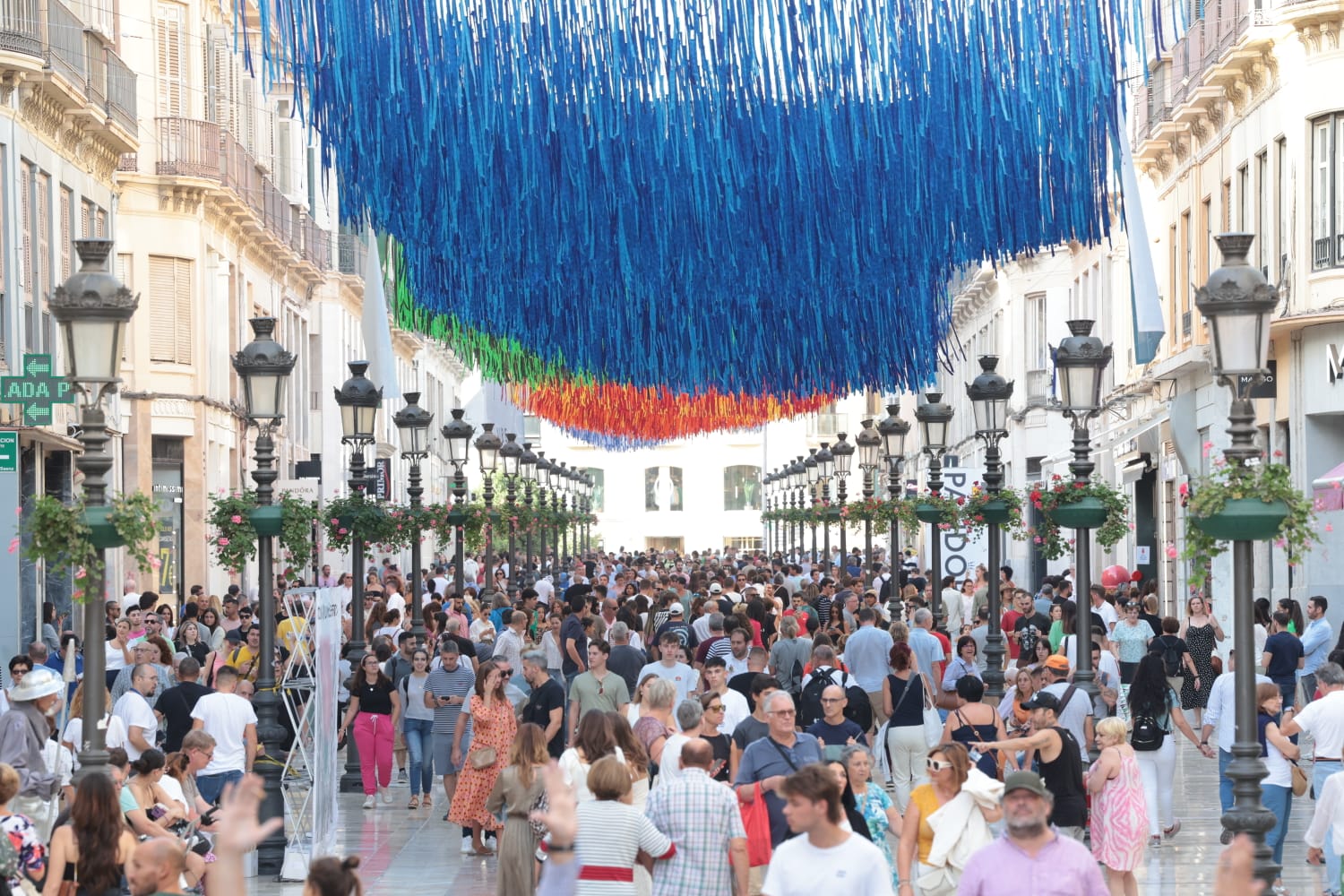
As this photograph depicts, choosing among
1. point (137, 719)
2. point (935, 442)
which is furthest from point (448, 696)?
point (935, 442)

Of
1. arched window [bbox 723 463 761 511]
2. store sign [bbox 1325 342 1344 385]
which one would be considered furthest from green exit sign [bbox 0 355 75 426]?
arched window [bbox 723 463 761 511]

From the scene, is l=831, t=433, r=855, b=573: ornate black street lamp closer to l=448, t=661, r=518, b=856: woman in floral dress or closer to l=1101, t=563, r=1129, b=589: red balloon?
l=1101, t=563, r=1129, b=589: red balloon

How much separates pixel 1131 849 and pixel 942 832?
7.67 ft

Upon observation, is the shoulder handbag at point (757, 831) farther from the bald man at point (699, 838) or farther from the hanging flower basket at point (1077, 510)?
the hanging flower basket at point (1077, 510)

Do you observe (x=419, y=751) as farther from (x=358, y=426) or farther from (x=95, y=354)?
(x=95, y=354)

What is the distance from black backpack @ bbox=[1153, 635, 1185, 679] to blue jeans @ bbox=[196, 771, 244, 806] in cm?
823

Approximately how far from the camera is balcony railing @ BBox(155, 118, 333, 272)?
3938cm

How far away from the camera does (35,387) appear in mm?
23578

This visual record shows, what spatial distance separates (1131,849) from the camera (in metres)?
12.5

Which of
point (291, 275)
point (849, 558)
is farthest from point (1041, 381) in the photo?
point (291, 275)

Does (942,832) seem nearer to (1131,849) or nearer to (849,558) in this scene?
(1131,849)

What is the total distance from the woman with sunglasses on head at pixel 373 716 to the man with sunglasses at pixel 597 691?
9.37 feet

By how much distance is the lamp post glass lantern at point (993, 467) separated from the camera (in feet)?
66.0

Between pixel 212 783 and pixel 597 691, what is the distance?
292 centimetres
